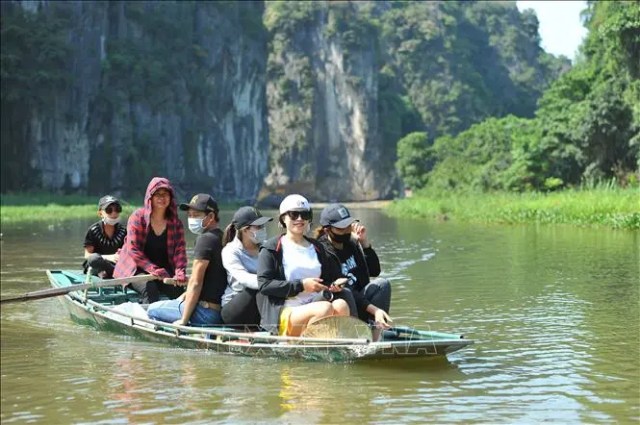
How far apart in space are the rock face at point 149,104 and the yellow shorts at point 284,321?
48925 millimetres

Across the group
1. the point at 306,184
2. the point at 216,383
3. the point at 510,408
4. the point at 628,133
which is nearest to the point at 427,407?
the point at 510,408

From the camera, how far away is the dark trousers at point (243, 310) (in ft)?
28.1

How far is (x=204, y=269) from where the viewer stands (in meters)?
8.69

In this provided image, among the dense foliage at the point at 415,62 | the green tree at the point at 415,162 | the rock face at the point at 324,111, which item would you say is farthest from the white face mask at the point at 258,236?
the dense foliage at the point at 415,62

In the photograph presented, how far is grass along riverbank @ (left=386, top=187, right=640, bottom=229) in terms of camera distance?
81.2ft

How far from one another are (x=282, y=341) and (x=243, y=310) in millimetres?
612

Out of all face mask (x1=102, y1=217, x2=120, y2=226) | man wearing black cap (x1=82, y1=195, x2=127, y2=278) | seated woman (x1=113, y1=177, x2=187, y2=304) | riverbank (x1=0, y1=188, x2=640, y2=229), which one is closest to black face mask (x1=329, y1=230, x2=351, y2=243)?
seated woman (x1=113, y1=177, x2=187, y2=304)

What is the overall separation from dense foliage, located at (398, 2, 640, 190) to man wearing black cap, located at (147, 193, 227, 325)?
24.4 metres

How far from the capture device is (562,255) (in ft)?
58.3

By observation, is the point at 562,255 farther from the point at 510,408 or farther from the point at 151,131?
the point at 151,131

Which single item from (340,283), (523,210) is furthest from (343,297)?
(523,210)

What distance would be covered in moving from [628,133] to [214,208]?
93.4 ft

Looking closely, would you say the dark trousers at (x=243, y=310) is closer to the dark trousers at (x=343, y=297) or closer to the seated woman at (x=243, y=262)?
the seated woman at (x=243, y=262)

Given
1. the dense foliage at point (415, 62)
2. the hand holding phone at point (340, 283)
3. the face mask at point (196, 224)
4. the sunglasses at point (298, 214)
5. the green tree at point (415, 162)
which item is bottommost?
the hand holding phone at point (340, 283)
